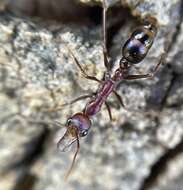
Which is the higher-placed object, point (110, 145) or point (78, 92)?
point (78, 92)

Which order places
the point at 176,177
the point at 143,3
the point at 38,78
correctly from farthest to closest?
the point at 176,177, the point at 38,78, the point at 143,3

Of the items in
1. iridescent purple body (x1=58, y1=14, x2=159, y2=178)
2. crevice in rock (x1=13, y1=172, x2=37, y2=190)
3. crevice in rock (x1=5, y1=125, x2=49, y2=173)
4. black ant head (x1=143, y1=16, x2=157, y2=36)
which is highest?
black ant head (x1=143, y1=16, x2=157, y2=36)

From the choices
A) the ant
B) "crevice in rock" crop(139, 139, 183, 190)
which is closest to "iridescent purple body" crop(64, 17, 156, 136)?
the ant

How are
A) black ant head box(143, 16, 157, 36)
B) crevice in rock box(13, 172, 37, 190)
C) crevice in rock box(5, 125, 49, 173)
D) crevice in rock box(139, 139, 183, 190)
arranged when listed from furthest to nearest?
crevice in rock box(13, 172, 37, 190) → crevice in rock box(5, 125, 49, 173) → crevice in rock box(139, 139, 183, 190) → black ant head box(143, 16, 157, 36)

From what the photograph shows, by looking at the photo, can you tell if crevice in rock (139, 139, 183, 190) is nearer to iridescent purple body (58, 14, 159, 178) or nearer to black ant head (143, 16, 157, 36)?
iridescent purple body (58, 14, 159, 178)

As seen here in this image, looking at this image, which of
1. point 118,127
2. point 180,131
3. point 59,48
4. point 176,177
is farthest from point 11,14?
point 176,177

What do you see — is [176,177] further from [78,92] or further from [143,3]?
[143,3]

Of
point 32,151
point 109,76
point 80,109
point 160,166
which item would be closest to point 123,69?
point 109,76
